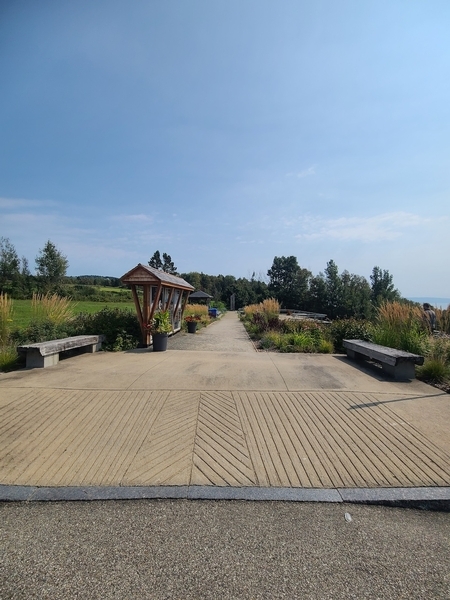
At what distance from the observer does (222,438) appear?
11.1 feet

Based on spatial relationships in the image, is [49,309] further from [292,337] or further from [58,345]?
[292,337]

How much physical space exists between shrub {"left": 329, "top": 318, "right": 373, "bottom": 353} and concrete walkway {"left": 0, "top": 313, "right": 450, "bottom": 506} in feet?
12.1

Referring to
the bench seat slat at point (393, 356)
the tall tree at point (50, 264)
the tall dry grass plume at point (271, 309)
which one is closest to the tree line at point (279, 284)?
the tall tree at point (50, 264)

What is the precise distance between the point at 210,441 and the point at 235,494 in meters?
0.83

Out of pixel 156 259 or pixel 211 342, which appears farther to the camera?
pixel 156 259

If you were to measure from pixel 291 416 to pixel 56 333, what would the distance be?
252 inches

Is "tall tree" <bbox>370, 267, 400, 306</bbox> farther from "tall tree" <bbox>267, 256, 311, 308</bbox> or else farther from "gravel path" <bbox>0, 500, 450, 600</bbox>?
"gravel path" <bbox>0, 500, 450, 600</bbox>

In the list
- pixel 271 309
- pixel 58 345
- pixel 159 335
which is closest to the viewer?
pixel 58 345

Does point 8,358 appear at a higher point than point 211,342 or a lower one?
higher

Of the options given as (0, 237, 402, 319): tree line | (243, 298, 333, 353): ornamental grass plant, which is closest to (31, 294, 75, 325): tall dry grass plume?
(243, 298, 333, 353): ornamental grass plant

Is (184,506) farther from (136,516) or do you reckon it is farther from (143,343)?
(143,343)

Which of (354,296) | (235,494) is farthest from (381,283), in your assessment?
(235,494)

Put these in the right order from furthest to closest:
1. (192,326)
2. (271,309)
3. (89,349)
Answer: (271,309) → (192,326) → (89,349)

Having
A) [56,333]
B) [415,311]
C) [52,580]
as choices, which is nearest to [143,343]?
[56,333]
